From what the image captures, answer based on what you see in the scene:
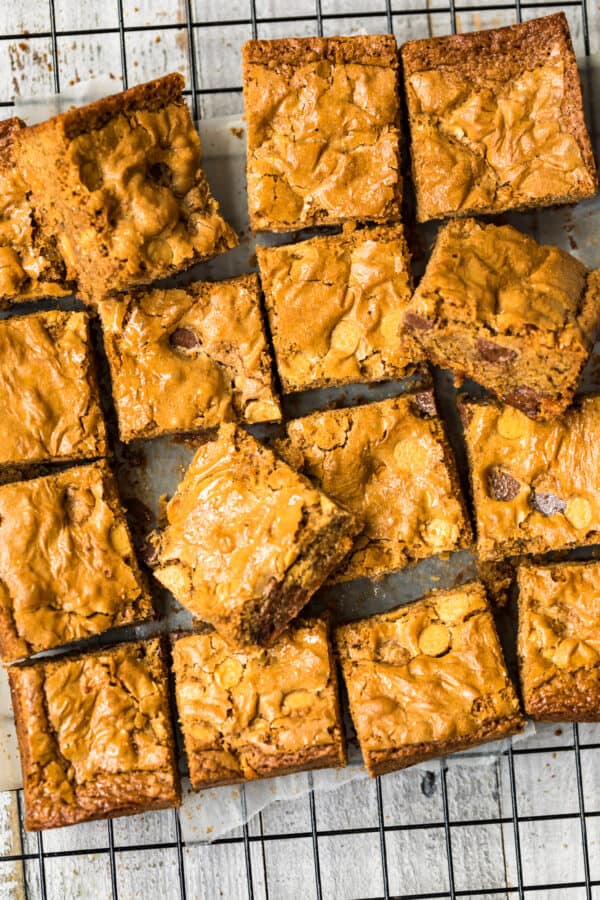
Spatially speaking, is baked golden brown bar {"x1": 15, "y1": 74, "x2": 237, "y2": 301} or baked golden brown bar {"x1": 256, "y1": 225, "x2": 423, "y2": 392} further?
baked golden brown bar {"x1": 256, "y1": 225, "x2": 423, "y2": 392}

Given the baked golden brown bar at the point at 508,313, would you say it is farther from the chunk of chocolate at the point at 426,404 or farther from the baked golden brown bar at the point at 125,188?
the baked golden brown bar at the point at 125,188

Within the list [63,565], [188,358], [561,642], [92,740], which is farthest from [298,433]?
[92,740]

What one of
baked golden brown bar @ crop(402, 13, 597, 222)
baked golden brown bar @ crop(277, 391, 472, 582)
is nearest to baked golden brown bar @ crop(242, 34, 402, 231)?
baked golden brown bar @ crop(402, 13, 597, 222)

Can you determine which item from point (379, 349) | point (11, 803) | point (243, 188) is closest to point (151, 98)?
point (243, 188)

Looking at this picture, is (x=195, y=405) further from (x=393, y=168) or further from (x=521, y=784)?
(x=521, y=784)

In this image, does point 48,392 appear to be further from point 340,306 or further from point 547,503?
point 547,503

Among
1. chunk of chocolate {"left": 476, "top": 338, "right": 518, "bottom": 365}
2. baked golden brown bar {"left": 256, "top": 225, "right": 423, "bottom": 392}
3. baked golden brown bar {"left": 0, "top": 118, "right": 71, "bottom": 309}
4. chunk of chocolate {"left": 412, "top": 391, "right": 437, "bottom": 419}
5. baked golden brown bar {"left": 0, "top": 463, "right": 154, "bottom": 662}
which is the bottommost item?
baked golden brown bar {"left": 0, "top": 463, "right": 154, "bottom": 662}

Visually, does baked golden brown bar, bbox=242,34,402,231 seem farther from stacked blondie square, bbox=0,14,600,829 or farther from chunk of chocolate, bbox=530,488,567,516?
chunk of chocolate, bbox=530,488,567,516
